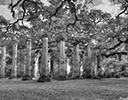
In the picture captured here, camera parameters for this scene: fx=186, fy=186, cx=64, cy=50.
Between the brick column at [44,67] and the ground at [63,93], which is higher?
the brick column at [44,67]

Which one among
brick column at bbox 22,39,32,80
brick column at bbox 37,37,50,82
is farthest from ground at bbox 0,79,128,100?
brick column at bbox 22,39,32,80

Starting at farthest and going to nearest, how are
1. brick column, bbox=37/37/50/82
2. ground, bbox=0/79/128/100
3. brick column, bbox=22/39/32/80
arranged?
brick column, bbox=22/39/32/80 → brick column, bbox=37/37/50/82 → ground, bbox=0/79/128/100

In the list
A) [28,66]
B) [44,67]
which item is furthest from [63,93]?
[28,66]

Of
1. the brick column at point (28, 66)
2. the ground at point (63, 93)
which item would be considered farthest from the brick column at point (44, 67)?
the ground at point (63, 93)

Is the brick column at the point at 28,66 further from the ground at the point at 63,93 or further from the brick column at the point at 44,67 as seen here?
the ground at the point at 63,93

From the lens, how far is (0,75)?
29.2 m

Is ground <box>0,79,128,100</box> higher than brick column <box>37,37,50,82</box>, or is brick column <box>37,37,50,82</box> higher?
brick column <box>37,37,50,82</box>

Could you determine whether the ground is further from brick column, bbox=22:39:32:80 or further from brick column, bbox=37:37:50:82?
brick column, bbox=22:39:32:80

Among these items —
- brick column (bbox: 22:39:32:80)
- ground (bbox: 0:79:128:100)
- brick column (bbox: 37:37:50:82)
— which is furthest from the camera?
brick column (bbox: 22:39:32:80)

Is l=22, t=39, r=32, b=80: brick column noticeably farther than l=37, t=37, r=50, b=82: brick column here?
Yes

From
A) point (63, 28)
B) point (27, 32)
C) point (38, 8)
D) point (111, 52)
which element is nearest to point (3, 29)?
point (27, 32)

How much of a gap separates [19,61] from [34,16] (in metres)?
17.6

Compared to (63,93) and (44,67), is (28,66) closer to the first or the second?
(44,67)

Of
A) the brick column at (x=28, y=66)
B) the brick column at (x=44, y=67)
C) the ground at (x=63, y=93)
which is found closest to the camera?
the ground at (x=63, y=93)
